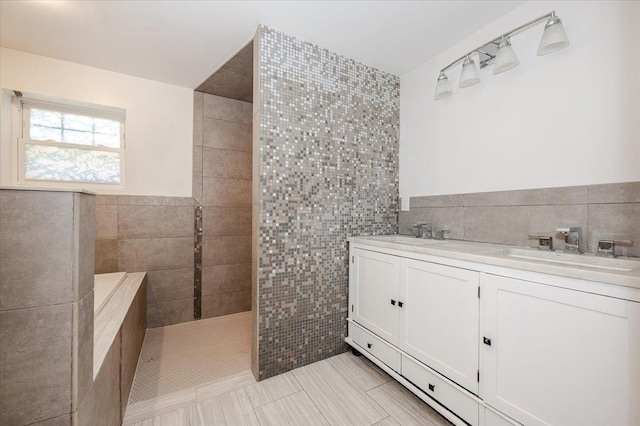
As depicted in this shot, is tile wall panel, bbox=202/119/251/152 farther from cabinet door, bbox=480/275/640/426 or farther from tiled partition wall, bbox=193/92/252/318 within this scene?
cabinet door, bbox=480/275/640/426

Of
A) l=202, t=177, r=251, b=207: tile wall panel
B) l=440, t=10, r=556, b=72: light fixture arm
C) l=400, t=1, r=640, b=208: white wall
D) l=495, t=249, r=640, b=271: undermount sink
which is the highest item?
l=440, t=10, r=556, b=72: light fixture arm

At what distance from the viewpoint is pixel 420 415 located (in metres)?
1.51

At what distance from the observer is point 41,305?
0.71 m

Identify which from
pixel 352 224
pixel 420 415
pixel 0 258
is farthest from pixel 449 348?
pixel 0 258

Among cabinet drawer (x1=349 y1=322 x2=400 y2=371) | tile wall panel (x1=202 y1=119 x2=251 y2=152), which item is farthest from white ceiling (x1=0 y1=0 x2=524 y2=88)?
cabinet drawer (x1=349 y1=322 x2=400 y2=371)

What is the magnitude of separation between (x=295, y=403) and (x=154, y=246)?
79.8 inches

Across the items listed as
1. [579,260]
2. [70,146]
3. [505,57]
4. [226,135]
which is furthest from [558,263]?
[70,146]

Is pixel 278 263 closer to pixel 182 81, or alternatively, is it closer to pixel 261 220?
pixel 261 220

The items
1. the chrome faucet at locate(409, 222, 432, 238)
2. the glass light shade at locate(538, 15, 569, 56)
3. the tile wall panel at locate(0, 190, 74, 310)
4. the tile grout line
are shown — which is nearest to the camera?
the tile wall panel at locate(0, 190, 74, 310)

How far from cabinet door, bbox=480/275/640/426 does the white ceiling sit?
5.62 feet

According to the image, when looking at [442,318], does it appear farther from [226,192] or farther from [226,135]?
[226,135]

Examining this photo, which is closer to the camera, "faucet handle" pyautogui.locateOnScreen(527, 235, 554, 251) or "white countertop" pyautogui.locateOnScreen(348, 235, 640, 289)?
"white countertop" pyautogui.locateOnScreen(348, 235, 640, 289)

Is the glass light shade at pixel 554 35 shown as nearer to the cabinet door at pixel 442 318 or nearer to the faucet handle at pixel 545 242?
the faucet handle at pixel 545 242

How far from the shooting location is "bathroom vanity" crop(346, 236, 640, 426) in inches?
35.5
